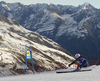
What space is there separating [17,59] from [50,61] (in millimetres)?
18574

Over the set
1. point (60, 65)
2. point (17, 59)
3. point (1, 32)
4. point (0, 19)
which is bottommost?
point (60, 65)

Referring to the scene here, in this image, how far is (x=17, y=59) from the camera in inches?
3610

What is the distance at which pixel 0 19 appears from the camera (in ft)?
633

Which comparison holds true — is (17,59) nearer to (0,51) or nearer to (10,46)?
(0,51)

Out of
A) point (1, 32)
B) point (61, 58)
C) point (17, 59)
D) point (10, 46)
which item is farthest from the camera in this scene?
point (1, 32)

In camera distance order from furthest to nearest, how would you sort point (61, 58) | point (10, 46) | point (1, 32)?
point (1, 32) < point (61, 58) < point (10, 46)

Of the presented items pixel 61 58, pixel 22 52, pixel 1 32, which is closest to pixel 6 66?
pixel 22 52

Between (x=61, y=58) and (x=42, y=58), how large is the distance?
53.0ft

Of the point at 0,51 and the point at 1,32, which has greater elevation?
the point at 1,32

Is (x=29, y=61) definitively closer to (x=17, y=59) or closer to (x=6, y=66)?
(x=17, y=59)

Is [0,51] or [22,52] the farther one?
[22,52]

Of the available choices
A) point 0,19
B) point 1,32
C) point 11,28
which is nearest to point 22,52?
point 1,32

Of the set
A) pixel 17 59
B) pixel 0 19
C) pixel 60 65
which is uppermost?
Answer: pixel 0 19

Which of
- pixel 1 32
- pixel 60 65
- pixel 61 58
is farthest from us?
pixel 1 32
